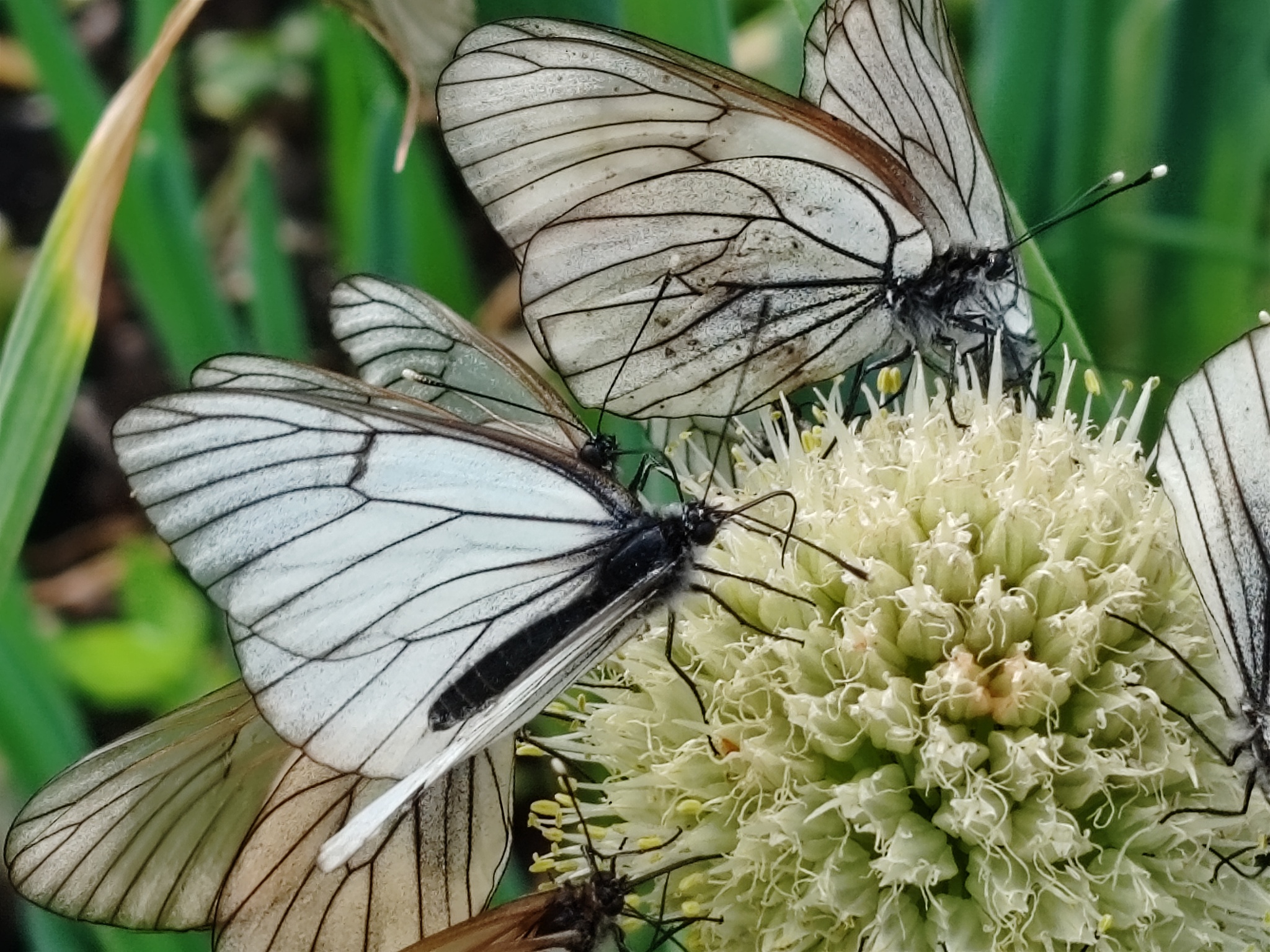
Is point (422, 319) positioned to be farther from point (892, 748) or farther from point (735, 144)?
point (892, 748)

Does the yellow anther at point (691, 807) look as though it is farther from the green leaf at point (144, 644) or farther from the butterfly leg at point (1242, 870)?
the green leaf at point (144, 644)

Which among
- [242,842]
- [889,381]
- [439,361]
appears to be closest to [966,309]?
[889,381]

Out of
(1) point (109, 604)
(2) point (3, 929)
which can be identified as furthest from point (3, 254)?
(2) point (3, 929)

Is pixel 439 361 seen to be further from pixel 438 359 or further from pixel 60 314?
pixel 60 314

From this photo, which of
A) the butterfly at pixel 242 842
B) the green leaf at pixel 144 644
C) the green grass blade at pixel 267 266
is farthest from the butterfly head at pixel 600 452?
the green leaf at pixel 144 644

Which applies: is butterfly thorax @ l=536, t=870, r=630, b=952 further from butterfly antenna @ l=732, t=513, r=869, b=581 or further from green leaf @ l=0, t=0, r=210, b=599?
green leaf @ l=0, t=0, r=210, b=599
